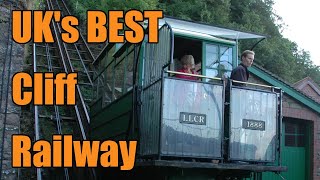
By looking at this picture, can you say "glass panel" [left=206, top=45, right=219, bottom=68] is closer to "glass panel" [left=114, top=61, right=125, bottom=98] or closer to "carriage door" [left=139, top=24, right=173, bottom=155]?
"carriage door" [left=139, top=24, right=173, bottom=155]

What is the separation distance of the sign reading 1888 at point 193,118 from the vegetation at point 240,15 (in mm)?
12750

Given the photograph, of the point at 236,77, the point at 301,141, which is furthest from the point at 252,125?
the point at 301,141

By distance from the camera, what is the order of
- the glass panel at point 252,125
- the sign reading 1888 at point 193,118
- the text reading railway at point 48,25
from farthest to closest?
the text reading railway at point 48,25 → the glass panel at point 252,125 → the sign reading 1888 at point 193,118

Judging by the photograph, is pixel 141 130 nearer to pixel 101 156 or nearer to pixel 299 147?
pixel 101 156

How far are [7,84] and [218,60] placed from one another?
5462 mm

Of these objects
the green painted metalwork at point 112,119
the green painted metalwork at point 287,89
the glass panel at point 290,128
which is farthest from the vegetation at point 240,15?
the green painted metalwork at point 112,119

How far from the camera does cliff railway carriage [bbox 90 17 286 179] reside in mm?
6289

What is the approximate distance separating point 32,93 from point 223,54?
5008 mm

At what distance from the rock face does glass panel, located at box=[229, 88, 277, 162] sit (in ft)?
16.0

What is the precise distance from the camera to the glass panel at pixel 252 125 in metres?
6.79

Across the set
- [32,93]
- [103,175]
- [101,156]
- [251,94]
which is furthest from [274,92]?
[32,93]

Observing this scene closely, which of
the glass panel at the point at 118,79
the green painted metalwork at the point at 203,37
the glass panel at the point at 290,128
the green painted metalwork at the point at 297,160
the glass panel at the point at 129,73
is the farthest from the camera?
the glass panel at the point at 290,128

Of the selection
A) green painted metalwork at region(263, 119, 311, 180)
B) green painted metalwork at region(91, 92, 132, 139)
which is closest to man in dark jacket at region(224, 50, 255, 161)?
green painted metalwork at region(91, 92, 132, 139)

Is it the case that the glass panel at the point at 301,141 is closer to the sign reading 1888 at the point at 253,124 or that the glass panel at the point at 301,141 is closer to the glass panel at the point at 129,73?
the sign reading 1888 at the point at 253,124
